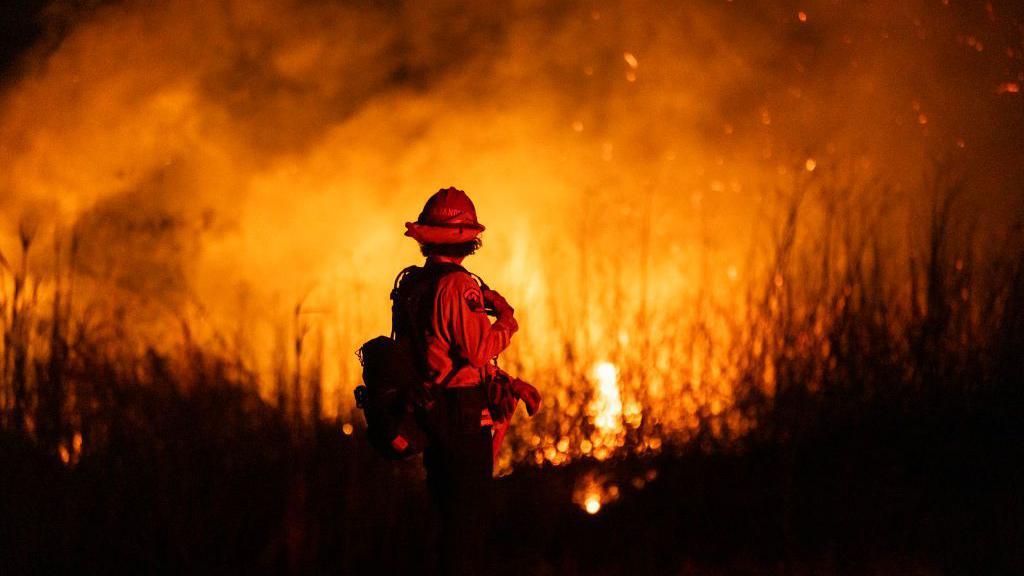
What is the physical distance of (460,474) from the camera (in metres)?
4.43

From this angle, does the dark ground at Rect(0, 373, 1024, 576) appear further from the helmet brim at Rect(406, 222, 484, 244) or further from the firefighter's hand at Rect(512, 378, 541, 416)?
the helmet brim at Rect(406, 222, 484, 244)

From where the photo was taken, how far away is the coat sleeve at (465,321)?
430cm

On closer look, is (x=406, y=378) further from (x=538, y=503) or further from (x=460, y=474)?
(x=538, y=503)

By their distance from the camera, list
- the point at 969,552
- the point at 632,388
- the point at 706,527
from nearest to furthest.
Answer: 1. the point at 969,552
2. the point at 706,527
3. the point at 632,388

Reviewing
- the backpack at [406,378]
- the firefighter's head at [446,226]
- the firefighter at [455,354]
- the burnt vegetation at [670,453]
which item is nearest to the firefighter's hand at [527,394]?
the firefighter at [455,354]

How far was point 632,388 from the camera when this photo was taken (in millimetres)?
7547

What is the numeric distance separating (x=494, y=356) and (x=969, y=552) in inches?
129

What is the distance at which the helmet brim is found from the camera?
4.40 m

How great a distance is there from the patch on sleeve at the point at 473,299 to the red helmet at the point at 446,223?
21 cm

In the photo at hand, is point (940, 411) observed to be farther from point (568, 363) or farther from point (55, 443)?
point (55, 443)

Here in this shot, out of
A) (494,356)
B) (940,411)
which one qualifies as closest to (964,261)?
(940,411)

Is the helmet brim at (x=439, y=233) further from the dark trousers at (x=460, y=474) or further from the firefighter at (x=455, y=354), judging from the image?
the dark trousers at (x=460, y=474)

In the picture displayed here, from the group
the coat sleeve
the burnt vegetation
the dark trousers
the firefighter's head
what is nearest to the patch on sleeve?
the coat sleeve

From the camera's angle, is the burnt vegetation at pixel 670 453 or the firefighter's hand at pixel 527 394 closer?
the firefighter's hand at pixel 527 394
